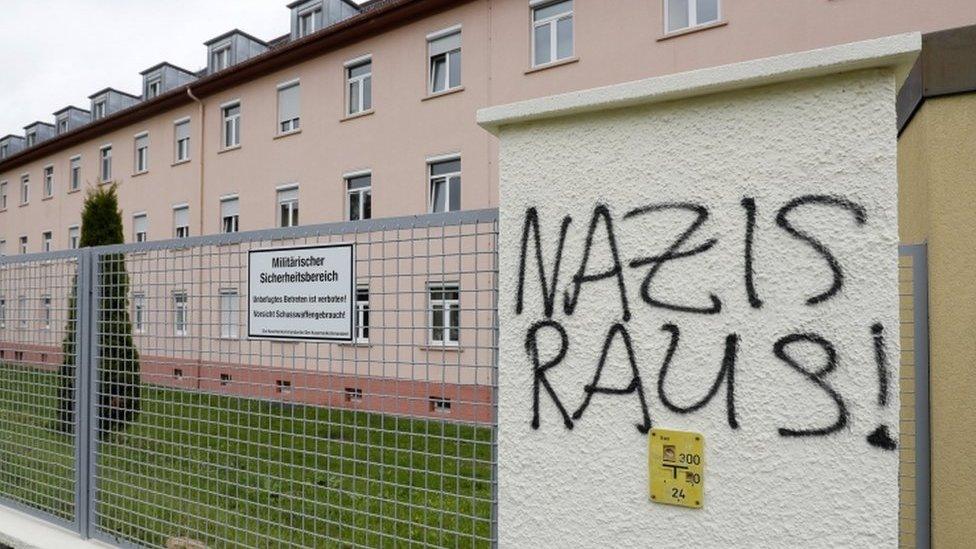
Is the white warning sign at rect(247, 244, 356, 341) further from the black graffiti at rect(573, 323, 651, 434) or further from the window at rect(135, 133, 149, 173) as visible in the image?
the window at rect(135, 133, 149, 173)

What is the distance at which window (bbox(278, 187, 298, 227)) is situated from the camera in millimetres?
17562

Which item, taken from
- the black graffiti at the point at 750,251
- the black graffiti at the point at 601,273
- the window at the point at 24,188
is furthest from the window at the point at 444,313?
the window at the point at 24,188

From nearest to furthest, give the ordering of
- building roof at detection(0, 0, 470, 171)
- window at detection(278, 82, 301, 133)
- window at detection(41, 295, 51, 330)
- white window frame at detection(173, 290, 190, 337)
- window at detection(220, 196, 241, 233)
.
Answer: white window frame at detection(173, 290, 190, 337)
window at detection(41, 295, 51, 330)
building roof at detection(0, 0, 470, 171)
window at detection(278, 82, 301, 133)
window at detection(220, 196, 241, 233)

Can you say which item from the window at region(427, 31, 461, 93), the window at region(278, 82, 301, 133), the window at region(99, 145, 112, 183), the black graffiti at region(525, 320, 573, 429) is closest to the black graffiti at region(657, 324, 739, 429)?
the black graffiti at region(525, 320, 573, 429)

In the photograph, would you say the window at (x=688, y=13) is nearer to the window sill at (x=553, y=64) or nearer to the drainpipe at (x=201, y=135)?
the window sill at (x=553, y=64)

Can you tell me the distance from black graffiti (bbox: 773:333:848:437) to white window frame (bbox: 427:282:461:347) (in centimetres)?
109

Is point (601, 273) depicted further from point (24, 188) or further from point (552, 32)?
point (24, 188)

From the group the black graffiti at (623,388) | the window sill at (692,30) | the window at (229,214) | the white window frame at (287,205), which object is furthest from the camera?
the window at (229,214)

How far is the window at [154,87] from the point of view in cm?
2800

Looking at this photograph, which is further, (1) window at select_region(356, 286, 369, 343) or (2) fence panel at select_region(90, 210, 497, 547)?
(1) window at select_region(356, 286, 369, 343)

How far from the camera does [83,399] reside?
13.3 ft

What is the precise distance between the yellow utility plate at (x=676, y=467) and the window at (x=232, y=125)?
1911 cm

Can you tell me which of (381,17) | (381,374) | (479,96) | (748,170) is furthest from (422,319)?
(381,17)

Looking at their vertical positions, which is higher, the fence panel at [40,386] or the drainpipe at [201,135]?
the drainpipe at [201,135]
